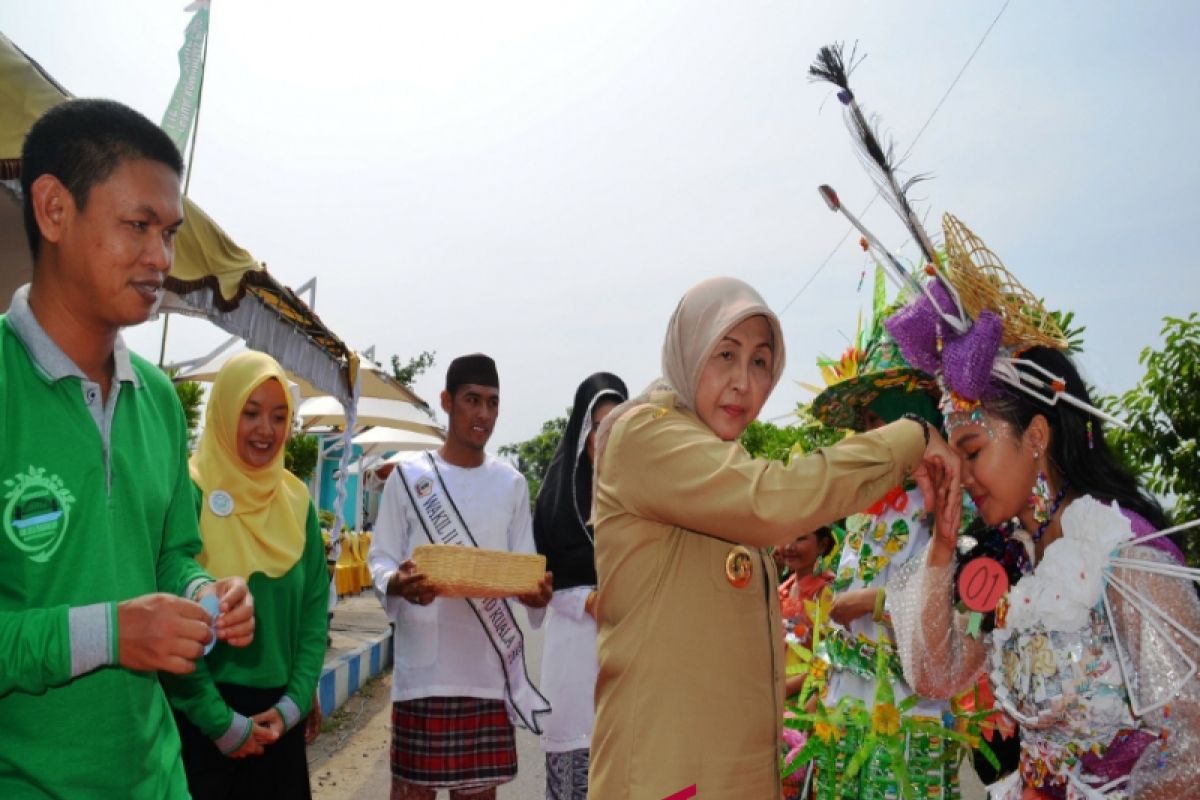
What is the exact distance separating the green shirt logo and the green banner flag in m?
6.53

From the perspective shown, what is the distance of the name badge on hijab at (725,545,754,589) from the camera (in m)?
2.08

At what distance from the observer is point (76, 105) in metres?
1.86

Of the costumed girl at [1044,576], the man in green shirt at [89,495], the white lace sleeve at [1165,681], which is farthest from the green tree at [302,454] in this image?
the white lace sleeve at [1165,681]

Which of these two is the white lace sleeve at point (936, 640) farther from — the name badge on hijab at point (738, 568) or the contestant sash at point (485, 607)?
the contestant sash at point (485, 607)

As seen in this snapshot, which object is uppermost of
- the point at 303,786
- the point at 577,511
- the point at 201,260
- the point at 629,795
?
the point at 201,260

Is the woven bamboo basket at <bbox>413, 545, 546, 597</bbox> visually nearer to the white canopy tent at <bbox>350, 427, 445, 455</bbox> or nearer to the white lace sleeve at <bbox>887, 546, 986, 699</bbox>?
the white lace sleeve at <bbox>887, 546, 986, 699</bbox>

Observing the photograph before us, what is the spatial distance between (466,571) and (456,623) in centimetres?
44

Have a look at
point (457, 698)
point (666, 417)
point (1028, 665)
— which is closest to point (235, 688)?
point (457, 698)

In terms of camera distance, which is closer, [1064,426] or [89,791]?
[89,791]

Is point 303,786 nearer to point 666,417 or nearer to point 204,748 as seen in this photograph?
point 204,748

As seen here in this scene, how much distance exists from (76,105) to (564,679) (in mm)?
2950

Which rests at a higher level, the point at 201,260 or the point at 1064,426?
the point at 201,260

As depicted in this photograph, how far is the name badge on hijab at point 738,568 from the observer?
2.08 metres

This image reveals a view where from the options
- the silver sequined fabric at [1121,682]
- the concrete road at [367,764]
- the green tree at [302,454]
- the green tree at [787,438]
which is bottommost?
the concrete road at [367,764]
